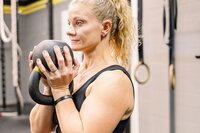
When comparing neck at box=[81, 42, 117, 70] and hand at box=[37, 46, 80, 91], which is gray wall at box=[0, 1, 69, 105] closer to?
neck at box=[81, 42, 117, 70]

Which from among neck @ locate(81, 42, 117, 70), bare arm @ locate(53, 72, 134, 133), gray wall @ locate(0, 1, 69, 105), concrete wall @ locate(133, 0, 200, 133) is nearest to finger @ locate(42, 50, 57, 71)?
bare arm @ locate(53, 72, 134, 133)

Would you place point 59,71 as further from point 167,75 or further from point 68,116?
point 167,75

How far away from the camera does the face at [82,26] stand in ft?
3.94

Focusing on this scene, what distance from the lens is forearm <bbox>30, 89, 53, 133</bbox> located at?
51.2 inches

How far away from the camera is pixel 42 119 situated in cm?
131

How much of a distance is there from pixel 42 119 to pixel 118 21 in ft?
1.71

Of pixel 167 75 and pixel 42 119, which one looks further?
pixel 167 75

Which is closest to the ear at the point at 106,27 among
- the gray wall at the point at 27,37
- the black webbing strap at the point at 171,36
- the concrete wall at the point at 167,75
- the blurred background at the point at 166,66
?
the blurred background at the point at 166,66

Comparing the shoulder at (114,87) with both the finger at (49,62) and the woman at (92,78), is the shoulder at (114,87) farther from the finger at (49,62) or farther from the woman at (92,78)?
the finger at (49,62)

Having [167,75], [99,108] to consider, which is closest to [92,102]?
[99,108]

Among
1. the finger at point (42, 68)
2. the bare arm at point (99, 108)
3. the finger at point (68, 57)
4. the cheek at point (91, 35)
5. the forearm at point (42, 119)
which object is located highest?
the cheek at point (91, 35)
